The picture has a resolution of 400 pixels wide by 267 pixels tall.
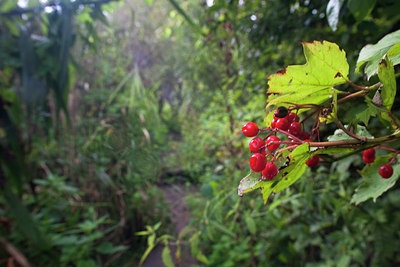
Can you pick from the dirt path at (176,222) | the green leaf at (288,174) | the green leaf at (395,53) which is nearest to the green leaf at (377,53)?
the green leaf at (395,53)

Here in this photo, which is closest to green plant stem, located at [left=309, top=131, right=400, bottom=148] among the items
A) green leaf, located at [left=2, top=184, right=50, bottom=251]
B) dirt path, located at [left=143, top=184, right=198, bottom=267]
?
dirt path, located at [left=143, top=184, right=198, bottom=267]

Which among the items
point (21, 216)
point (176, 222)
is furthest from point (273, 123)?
point (176, 222)

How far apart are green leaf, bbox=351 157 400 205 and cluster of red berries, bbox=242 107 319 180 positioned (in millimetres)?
87

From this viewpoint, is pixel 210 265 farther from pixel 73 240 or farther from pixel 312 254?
pixel 73 240

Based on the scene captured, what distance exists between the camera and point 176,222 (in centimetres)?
154

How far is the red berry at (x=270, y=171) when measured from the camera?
0.61 feet

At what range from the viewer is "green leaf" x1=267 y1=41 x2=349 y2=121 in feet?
0.64

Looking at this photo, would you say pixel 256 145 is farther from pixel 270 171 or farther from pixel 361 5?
pixel 361 5

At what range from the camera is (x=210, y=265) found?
1.09 metres

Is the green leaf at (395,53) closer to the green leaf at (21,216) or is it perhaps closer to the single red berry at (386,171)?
the single red berry at (386,171)

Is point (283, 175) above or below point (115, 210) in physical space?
above

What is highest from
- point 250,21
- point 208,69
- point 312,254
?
point 250,21

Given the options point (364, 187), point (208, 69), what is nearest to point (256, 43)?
→ point (208, 69)

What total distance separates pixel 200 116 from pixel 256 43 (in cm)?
130
